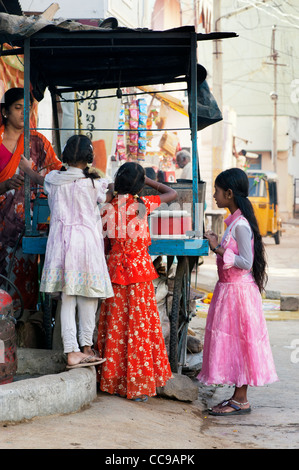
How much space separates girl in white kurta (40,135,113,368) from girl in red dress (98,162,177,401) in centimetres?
21

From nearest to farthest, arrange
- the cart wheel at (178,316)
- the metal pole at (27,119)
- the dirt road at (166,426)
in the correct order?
the dirt road at (166,426) → the metal pole at (27,119) → the cart wheel at (178,316)

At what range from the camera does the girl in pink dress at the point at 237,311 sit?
15.5 ft

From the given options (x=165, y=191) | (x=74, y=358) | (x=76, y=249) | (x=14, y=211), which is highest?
(x=165, y=191)

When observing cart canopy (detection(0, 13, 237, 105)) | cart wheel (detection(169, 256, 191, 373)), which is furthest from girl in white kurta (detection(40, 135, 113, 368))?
cart wheel (detection(169, 256, 191, 373))

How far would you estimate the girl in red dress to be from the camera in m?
4.52

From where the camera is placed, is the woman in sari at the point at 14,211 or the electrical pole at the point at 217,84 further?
the electrical pole at the point at 217,84

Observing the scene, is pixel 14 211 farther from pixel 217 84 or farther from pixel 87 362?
pixel 217 84

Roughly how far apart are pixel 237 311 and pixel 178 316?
52 centimetres

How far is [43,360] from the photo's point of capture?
15.1 feet

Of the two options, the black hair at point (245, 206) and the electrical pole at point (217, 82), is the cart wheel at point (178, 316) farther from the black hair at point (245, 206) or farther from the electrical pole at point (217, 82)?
the electrical pole at point (217, 82)

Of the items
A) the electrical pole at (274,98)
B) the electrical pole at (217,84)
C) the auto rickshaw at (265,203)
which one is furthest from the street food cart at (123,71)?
the electrical pole at (274,98)

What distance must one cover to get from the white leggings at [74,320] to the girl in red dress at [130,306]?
0.24m

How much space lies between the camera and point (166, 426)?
4.08 meters

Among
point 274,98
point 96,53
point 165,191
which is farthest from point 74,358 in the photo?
point 274,98
